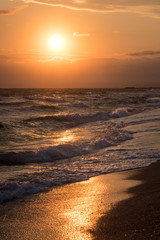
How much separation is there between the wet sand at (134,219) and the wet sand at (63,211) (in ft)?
0.43

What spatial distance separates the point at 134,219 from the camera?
12.3 feet

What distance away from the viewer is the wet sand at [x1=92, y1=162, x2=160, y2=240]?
130 inches

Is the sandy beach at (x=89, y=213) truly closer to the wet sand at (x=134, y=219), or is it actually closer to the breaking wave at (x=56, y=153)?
the wet sand at (x=134, y=219)

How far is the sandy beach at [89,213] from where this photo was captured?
138 inches

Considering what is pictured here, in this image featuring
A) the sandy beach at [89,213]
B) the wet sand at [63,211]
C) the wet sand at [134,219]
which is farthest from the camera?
the wet sand at [63,211]

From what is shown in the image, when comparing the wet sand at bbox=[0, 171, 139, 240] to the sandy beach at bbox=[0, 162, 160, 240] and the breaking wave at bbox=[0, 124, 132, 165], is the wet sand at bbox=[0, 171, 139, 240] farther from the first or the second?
the breaking wave at bbox=[0, 124, 132, 165]

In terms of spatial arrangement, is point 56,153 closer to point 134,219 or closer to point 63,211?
point 63,211

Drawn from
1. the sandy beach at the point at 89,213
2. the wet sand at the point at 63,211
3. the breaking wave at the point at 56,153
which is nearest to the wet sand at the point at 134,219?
the sandy beach at the point at 89,213

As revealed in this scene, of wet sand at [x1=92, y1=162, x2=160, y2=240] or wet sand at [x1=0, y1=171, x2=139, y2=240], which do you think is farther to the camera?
wet sand at [x1=0, y1=171, x2=139, y2=240]

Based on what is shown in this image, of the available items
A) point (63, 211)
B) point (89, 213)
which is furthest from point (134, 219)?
point (63, 211)

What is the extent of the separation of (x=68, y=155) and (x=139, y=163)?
268 centimetres

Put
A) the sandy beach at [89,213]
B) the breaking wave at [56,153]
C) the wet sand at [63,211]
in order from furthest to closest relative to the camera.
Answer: the breaking wave at [56,153] → the wet sand at [63,211] → the sandy beach at [89,213]

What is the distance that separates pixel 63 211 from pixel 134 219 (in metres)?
1.17

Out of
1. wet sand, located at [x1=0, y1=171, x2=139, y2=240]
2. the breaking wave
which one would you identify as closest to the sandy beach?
wet sand, located at [x1=0, y1=171, x2=139, y2=240]
